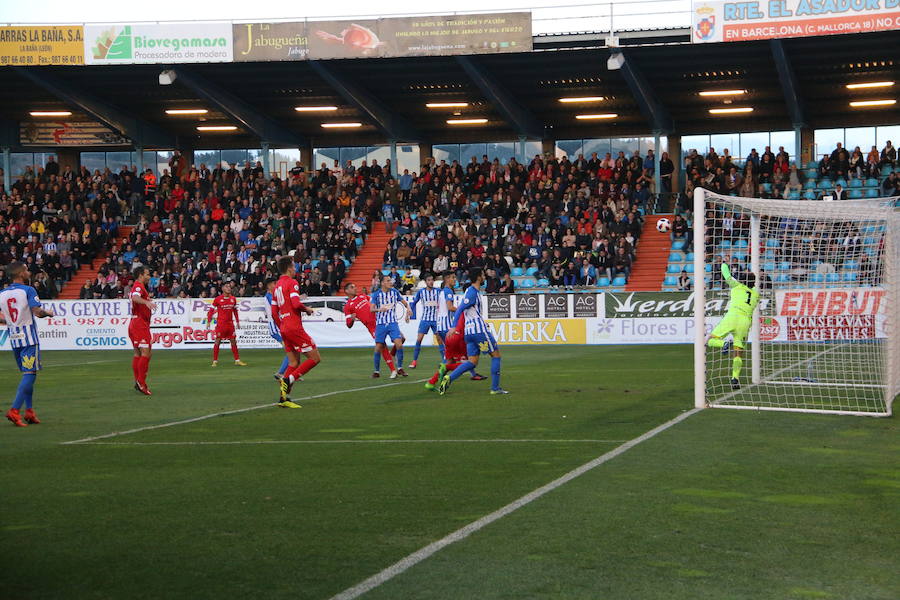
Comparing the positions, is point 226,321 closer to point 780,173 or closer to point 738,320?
point 738,320

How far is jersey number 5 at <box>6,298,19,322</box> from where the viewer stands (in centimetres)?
1277

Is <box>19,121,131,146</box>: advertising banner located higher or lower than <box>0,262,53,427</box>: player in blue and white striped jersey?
higher

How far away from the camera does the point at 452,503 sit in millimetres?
7648

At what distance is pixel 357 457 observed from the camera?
1000 cm

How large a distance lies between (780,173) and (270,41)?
60.3 ft

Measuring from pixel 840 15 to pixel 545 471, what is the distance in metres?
27.2

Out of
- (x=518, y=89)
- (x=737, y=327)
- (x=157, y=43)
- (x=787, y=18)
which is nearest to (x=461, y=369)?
(x=737, y=327)

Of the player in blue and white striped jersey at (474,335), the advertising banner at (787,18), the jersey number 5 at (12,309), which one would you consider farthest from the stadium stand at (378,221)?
the jersey number 5 at (12,309)

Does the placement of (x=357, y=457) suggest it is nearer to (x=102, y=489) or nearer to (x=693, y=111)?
(x=102, y=489)

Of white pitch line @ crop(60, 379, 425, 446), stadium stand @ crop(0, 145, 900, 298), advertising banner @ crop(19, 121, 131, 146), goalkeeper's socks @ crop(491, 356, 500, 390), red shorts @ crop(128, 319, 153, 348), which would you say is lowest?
white pitch line @ crop(60, 379, 425, 446)

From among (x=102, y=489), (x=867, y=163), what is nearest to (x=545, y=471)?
(x=102, y=489)

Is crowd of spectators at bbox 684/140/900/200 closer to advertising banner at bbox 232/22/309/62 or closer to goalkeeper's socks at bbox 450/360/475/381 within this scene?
advertising banner at bbox 232/22/309/62

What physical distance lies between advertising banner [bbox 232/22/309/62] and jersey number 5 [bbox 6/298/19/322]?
24734 mm

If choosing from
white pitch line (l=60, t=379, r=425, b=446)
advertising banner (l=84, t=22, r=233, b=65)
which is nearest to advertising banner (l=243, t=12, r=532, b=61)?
advertising banner (l=84, t=22, r=233, b=65)
